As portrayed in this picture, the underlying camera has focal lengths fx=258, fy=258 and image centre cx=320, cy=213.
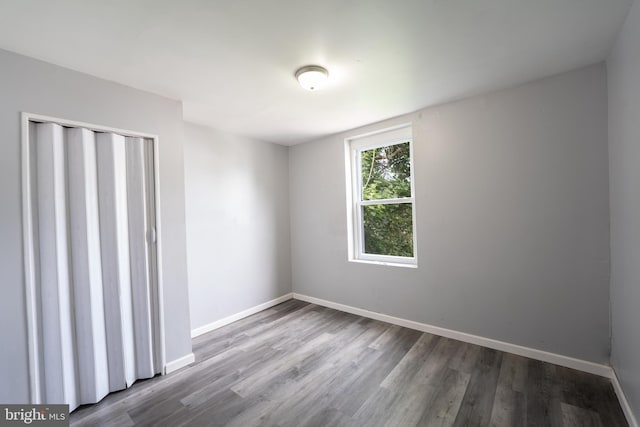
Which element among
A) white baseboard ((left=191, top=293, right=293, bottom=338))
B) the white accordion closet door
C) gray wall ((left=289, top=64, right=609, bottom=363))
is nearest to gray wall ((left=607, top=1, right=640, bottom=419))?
gray wall ((left=289, top=64, right=609, bottom=363))

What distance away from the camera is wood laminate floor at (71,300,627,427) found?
5.46 feet

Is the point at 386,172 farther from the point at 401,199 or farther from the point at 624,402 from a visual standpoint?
the point at 624,402

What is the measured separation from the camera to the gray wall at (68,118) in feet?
5.14

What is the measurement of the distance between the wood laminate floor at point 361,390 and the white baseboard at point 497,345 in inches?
2.1

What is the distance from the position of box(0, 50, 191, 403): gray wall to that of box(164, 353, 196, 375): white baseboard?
0.14ft

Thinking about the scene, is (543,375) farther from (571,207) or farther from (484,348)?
Result: (571,207)

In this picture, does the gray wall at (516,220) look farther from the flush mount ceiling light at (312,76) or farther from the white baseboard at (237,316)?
the white baseboard at (237,316)

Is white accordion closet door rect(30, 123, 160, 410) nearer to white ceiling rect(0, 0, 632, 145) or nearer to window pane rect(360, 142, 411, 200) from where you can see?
white ceiling rect(0, 0, 632, 145)

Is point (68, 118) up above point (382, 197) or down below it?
above

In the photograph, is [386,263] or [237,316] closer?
[386,263]

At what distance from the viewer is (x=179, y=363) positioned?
7.53 ft

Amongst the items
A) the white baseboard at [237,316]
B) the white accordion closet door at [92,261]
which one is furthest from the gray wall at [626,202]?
the white baseboard at [237,316]

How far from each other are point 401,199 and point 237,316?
8.38ft

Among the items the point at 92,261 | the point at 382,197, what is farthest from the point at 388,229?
the point at 92,261
